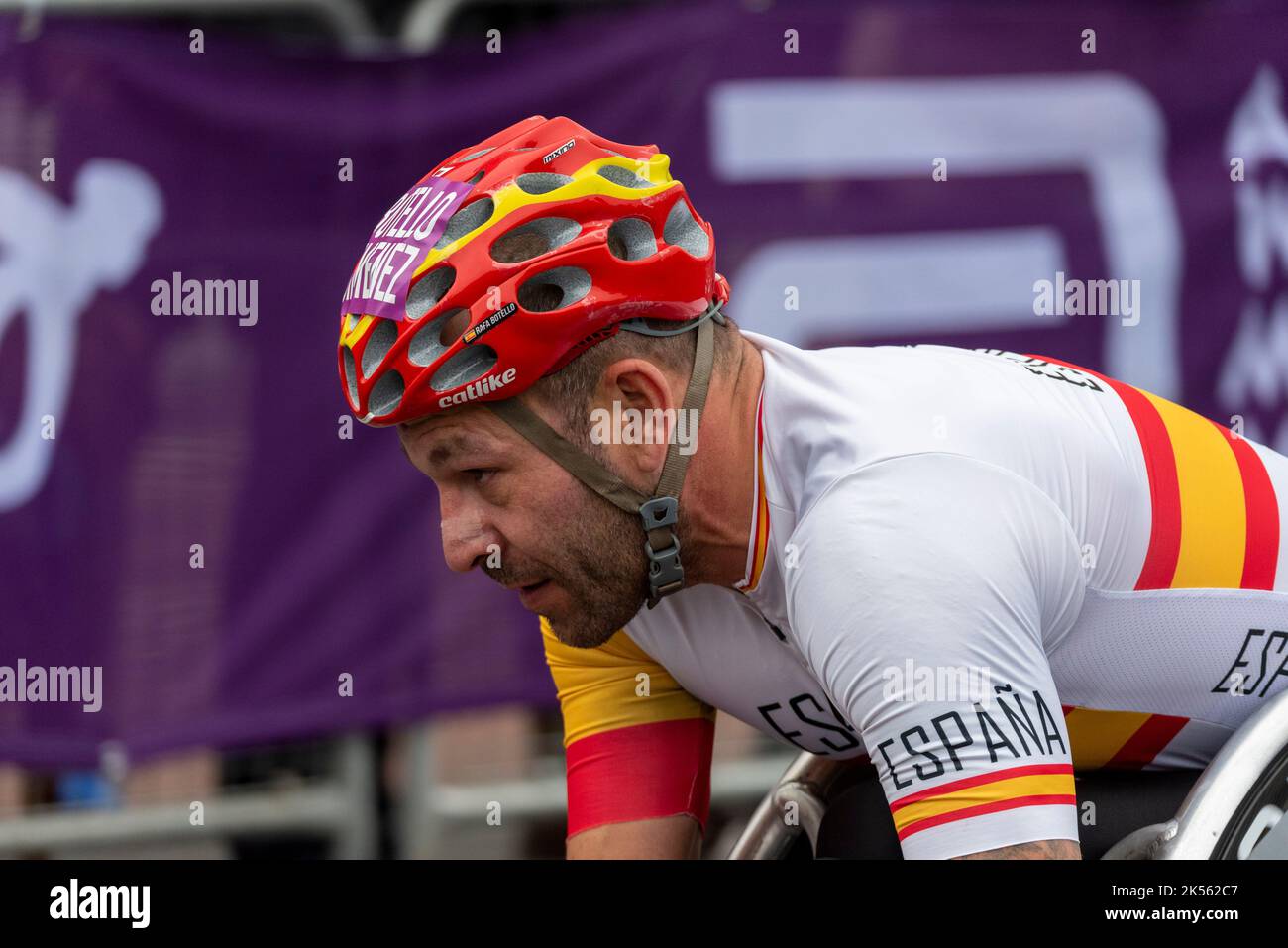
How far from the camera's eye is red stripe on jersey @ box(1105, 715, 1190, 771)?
2180mm

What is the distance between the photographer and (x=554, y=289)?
6.99 ft

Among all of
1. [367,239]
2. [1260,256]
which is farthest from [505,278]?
[1260,256]

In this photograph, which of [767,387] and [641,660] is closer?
[767,387]

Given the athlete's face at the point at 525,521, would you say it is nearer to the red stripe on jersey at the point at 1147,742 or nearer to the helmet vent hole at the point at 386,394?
the helmet vent hole at the point at 386,394

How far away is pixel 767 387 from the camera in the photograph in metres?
2.19

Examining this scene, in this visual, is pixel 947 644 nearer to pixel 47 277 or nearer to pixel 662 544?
pixel 662 544

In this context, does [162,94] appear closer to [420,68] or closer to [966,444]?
[420,68]

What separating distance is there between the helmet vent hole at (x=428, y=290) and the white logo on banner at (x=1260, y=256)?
10.3 ft

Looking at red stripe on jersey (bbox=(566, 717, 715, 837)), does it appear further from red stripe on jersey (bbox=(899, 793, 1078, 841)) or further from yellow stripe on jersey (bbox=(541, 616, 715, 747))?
red stripe on jersey (bbox=(899, 793, 1078, 841))

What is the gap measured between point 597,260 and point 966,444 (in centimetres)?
53

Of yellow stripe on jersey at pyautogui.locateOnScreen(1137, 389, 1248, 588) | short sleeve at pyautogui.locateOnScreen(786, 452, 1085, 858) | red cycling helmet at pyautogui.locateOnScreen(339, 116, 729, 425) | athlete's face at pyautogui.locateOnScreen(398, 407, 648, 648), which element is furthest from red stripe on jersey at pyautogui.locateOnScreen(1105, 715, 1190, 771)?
red cycling helmet at pyautogui.locateOnScreen(339, 116, 729, 425)

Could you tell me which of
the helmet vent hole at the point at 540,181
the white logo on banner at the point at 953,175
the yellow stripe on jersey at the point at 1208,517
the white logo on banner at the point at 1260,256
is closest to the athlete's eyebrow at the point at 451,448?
the helmet vent hole at the point at 540,181
